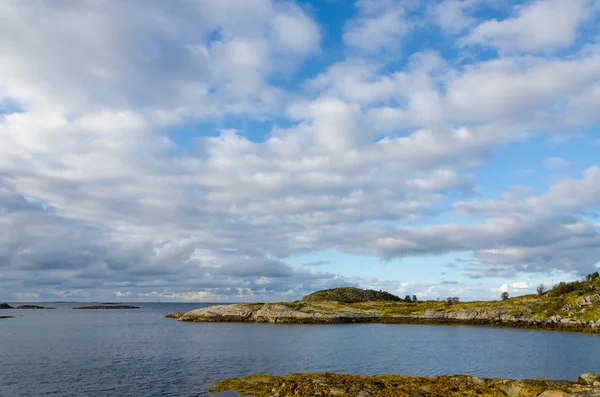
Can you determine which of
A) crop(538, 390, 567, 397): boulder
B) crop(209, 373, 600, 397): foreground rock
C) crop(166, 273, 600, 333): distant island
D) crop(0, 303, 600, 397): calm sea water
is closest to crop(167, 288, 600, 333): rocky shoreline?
crop(166, 273, 600, 333): distant island

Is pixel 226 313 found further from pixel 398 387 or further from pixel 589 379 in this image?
pixel 589 379

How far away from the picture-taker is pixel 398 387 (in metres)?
51.9

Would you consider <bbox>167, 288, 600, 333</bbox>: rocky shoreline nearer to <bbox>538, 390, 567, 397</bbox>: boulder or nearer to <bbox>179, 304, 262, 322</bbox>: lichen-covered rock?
<bbox>179, 304, 262, 322</bbox>: lichen-covered rock

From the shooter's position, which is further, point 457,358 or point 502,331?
point 502,331

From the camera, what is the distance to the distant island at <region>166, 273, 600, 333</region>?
135 metres

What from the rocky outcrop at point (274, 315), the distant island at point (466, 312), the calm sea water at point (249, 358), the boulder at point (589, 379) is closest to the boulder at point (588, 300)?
the distant island at point (466, 312)

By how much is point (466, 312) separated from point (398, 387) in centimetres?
12347

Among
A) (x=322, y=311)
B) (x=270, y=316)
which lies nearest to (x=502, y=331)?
(x=322, y=311)

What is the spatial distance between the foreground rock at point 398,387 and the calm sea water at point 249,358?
773cm

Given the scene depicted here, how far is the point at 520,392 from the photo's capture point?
48312 mm

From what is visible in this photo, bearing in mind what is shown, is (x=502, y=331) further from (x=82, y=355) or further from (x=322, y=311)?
(x=82, y=355)

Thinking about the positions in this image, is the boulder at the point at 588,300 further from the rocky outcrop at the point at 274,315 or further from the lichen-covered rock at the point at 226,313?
the lichen-covered rock at the point at 226,313

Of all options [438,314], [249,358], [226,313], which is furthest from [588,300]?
[226,313]

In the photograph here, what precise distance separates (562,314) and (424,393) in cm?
11320
